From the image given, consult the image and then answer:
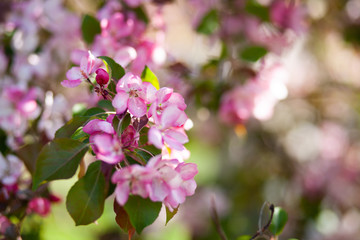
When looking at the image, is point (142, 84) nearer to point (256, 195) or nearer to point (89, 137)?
point (89, 137)

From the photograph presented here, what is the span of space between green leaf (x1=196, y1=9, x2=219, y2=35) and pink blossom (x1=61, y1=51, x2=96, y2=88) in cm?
56

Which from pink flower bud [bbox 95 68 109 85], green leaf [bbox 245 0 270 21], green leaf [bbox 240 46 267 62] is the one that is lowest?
pink flower bud [bbox 95 68 109 85]

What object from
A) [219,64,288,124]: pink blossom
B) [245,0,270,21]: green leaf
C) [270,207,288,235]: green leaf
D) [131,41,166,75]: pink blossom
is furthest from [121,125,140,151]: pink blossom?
Answer: [245,0,270,21]: green leaf

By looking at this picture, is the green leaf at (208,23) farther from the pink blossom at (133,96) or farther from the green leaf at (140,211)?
the green leaf at (140,211)

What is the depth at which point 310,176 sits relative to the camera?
166 cm

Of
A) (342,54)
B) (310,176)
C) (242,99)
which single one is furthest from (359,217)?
(242,99)

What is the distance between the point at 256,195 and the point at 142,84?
4.40 feet

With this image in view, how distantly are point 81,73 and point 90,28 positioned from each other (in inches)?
13.4

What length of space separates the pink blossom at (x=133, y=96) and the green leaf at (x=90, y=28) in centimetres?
38

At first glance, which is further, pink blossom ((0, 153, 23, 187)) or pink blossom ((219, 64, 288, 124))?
pink blossom ((219, 64, 288, 124))

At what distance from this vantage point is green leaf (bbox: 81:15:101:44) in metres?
0.90

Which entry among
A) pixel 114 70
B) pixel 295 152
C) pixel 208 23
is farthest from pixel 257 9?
pixel 295 152

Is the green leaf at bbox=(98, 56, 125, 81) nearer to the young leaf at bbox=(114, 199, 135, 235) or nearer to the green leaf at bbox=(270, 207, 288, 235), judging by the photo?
the young leaf at bbox=(114, 199, 135, 235)

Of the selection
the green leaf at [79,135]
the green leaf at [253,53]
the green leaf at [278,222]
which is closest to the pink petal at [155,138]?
the green leaf at [79,135]
